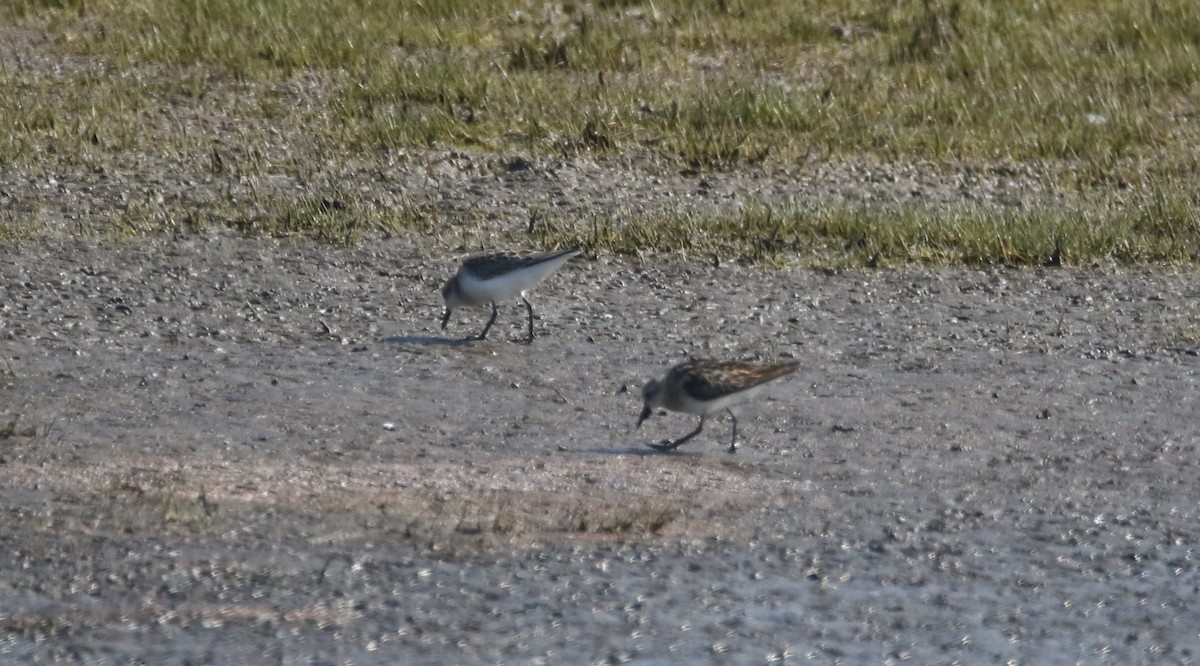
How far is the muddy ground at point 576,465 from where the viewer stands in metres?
5.99

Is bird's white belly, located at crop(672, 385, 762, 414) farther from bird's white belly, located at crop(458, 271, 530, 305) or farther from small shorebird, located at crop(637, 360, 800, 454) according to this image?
bird's white belly, located at crop(458, 271, 530, 305)

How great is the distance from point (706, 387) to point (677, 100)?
7959 mm

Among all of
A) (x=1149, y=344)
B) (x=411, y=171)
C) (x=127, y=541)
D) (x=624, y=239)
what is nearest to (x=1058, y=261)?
(x=1149, y=344)

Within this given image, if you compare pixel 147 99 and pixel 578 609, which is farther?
pixel 147 99

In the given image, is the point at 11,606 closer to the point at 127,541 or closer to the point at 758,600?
the point at 127,541

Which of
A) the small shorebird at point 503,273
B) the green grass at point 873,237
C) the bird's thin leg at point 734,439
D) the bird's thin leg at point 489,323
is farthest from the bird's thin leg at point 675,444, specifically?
the green grass at point 873,237

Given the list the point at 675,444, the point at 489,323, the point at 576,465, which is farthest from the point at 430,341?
the point at 576,465

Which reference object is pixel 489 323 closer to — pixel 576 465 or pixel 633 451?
pixel 633 451

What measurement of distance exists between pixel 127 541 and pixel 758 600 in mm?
2067

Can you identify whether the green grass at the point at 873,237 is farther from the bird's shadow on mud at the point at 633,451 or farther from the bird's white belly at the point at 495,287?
the bird's shadow on mud at the point at 633,451

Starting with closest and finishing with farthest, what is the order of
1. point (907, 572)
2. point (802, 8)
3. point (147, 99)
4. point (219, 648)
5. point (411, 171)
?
point (219, 648)
point (907, 572)
point (411, 171)
point (147, 99)
point (802, 8)

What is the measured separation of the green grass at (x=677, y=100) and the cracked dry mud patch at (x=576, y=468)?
31.4 inches

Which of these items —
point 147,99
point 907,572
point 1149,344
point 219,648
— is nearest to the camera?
point 219,648

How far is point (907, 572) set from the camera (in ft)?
21.6
